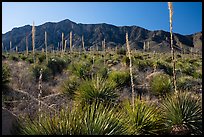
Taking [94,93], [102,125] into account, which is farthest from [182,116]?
[102,125]

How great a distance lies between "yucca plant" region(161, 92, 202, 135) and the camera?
6723mm

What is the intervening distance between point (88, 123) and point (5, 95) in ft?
19.4

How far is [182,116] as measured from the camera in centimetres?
691

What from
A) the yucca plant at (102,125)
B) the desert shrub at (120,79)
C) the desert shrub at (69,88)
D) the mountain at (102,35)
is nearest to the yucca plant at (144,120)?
the yucca plant at (102,125)

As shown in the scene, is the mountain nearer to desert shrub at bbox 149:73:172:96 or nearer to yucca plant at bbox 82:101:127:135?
desert shrub at bbox 149:73:172:96

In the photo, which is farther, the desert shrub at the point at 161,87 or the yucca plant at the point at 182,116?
the desert shrub at the point at 161,87

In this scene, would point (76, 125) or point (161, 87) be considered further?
point (161, 87)

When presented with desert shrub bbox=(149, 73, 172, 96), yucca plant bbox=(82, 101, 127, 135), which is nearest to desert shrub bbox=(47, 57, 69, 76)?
desert shrub bbox=(149, 73, 172, 96)

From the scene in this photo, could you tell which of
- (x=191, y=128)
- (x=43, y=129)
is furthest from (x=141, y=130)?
(x=43, y=129)

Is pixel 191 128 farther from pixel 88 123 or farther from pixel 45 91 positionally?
pixel 45 91

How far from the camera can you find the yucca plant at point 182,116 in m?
6.72

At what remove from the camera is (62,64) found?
65.1ft

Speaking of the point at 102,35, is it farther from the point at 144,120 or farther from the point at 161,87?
the point at 144,120

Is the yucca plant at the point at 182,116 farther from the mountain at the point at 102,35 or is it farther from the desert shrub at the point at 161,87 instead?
the mountain at the point at 102,35
